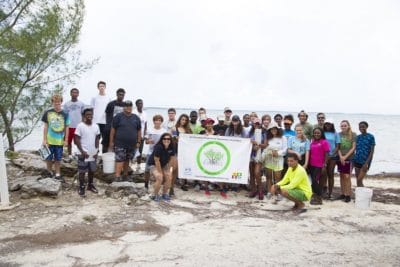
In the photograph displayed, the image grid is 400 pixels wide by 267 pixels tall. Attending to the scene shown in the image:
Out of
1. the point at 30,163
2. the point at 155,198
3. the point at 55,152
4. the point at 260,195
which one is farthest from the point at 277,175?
the point at 30,163

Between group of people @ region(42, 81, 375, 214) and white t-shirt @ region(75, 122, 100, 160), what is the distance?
0.06 ft

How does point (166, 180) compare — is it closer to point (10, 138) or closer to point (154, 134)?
point (154, 134)

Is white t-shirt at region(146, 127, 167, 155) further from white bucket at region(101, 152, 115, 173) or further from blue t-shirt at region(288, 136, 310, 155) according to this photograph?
blue t-shirt at region(288, 136, 310, 155)

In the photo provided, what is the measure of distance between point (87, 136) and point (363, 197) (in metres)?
5.86

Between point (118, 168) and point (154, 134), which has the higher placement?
point (154, 134)

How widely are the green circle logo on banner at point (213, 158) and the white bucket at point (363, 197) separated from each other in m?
2.91

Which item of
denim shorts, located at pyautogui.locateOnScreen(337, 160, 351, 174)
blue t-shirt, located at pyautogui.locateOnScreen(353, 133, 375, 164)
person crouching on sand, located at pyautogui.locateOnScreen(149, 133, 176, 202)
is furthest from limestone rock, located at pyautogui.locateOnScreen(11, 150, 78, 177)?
blue t-shirt, located at pyautogui.locateOnScreen(353, 133, 375, 164)

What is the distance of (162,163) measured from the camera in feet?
27.9

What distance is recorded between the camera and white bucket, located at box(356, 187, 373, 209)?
849 cm

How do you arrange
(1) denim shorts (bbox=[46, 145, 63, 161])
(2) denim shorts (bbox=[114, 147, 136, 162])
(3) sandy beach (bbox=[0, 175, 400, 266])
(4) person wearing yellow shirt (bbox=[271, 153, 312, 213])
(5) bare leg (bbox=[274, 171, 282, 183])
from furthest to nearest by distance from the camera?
(5) bare leg (bbox=[274, 171, 282, 183]), (2) denim shorts (bbox=[114, 147, 136, 162]), (1) denim shorts (bbox=[46, 145, 63, 161]), (4) person wearing yellow shirt (bbox=[271, 153, 312, 213]), (3) sandy beach (bbox=[0, 175, 400, 266])

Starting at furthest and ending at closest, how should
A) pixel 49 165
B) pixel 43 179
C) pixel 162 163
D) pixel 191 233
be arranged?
1. pixel 49 165
2. pixel 162 163
3. pixel 43 179
4. pixel 191 233

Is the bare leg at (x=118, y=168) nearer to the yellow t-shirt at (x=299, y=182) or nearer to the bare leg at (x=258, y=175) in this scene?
the bare leg at (x=258, y=175)

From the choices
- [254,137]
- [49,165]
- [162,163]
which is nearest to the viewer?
[162,163]

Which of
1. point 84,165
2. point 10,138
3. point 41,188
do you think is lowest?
point 41,188
